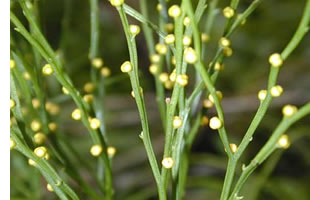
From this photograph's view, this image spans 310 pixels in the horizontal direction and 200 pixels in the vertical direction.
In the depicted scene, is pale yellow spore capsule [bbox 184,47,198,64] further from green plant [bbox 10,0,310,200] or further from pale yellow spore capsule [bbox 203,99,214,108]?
pale yellow spore capsule [bbox 203,99,214,108]

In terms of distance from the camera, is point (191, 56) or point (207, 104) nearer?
point (191, 56)

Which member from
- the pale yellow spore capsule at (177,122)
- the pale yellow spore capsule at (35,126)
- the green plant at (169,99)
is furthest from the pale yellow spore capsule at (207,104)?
the pale yellow spore capsule at (35,126)

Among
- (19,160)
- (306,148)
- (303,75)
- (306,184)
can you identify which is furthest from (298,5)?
(19,160)

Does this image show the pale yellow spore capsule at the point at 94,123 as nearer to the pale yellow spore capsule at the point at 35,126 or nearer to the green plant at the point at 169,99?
the green plant at the point at 169,99

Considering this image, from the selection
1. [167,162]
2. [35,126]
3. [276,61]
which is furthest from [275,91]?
[35,126]

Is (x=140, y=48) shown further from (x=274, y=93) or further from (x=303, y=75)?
(x=274, y=93)

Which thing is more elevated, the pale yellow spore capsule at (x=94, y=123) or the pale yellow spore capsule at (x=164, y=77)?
the pale yellow spore capsule at (x=164, y=77)

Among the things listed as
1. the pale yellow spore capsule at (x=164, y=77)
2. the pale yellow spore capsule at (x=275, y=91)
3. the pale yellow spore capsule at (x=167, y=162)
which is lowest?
the pale yellow spore capsule at (x=167, y=162)

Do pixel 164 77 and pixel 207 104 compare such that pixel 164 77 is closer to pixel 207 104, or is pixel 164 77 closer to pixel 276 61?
pixel 207 104

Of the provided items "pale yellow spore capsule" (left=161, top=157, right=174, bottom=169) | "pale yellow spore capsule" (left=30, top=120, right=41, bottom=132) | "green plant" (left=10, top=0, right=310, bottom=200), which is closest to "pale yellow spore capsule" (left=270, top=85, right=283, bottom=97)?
"green plant" (left=10, top=0, right=310, bottom=200)

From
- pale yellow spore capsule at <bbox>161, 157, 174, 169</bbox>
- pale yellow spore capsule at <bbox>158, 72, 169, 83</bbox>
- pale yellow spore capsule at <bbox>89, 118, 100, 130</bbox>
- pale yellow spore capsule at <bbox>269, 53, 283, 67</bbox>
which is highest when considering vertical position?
pale yellow spore capsule at <bbox>158, 72, 169, 83</bbox>

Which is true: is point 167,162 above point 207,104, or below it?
below
